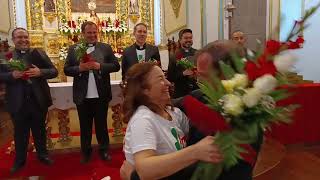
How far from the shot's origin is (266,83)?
94 cm

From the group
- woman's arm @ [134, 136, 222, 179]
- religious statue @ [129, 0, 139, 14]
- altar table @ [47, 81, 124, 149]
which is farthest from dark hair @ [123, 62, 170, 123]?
religious statue @ [129, 0, 139, 14]

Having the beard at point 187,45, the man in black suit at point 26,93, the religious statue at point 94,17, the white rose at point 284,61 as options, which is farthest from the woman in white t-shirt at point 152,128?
the religious statue at point 94,17

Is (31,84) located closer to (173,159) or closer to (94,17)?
(173,159)

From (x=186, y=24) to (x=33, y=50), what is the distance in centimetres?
545

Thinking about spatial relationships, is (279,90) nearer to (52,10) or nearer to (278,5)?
(278,5)

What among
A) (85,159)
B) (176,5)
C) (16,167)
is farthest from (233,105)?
(176,5)

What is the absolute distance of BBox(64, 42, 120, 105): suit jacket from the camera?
4059 millimetres

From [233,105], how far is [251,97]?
54 mm

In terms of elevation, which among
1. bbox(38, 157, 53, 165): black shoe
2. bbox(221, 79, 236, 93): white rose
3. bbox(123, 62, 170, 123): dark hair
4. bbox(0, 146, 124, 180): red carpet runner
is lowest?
bbox(0, 146, 124, 180): red carpet runner

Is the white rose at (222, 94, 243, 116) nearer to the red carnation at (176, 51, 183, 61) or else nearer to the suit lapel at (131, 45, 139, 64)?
the red carnation at (176, 51, 183, 61)

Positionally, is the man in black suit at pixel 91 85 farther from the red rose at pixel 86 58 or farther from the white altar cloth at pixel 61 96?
the white altar cloth at pixel 61 96

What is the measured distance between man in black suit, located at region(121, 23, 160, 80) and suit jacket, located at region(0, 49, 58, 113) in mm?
907

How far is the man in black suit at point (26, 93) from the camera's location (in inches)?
153

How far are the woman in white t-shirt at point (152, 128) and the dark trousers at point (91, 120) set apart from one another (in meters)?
2.51
